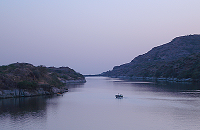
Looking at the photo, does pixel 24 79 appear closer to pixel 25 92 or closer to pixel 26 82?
pixel 26 82

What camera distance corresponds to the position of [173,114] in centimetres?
3716

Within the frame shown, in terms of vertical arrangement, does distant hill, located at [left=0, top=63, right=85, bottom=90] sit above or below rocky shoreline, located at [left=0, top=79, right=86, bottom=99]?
above

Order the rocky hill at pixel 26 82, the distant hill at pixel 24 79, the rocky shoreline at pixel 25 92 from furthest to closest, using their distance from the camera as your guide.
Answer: the distant hill at pixel 24 79, the rocky hill at pixel 26 82, the rocky shoreline at pixel 25 92

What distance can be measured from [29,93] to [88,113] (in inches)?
1066

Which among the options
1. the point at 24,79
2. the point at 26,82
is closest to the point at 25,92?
the point at 26,82

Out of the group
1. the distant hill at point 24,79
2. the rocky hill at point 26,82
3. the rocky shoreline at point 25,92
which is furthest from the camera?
the distant hill at point 24,79

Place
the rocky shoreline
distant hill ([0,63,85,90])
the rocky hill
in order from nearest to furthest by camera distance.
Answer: the rocky shoreline → the rocky hill → distant hill ([0,63,85,90])

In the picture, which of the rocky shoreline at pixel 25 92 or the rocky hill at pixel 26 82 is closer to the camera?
the rocky shoreline at pixel 25 92

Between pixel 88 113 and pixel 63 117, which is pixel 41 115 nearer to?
pixel 63 117

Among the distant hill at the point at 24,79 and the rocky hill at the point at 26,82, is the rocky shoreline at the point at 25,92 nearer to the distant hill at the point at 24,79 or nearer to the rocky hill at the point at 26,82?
the rocky hill at the point at 26,82

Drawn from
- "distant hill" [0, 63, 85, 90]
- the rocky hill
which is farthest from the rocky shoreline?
"distant hill" [0, 63, 85, 90]

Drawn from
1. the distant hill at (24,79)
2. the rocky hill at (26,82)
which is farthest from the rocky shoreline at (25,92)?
the distant hill at (24,79)

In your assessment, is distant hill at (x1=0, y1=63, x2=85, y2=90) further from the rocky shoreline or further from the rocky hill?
the rocky shoreline

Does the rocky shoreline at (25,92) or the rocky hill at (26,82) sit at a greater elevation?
the rocky hill at (26,82)
